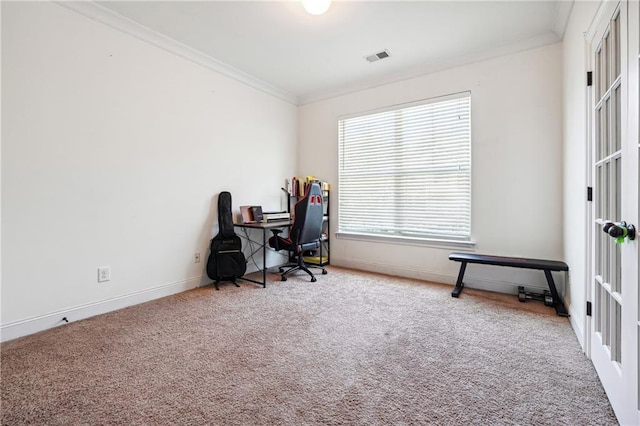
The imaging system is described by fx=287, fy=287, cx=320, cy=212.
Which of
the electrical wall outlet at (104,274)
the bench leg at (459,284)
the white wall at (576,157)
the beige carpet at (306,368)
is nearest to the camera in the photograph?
the beige carpet at (306,368)

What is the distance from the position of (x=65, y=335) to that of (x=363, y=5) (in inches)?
134

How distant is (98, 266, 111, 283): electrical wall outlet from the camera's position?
2461 millimetres

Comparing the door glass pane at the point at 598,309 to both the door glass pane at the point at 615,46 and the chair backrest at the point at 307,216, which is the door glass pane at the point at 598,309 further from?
the chair backrest at the point at 307,216

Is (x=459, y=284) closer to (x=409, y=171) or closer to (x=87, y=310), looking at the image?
(x=409, y=171)

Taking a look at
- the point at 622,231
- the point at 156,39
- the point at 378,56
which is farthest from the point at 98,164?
the point at 622,231

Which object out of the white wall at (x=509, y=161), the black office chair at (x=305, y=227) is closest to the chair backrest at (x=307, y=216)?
the black office chair at (x=305, y=227)

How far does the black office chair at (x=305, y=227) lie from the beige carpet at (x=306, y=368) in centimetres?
100

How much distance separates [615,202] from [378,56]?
2625 millimetres

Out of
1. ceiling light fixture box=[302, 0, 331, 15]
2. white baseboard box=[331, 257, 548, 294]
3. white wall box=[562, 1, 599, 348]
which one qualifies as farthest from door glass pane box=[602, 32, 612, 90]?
white baseboard box=[331, 257, 548, 294]

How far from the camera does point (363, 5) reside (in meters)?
2.37

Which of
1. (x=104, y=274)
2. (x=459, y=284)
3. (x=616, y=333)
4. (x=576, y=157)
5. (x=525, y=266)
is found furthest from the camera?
(x=459, y=284)

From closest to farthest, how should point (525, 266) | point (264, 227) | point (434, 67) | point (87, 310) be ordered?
point (87, 310) < point (525, 266) < point (264, 227) < point (434, 67)

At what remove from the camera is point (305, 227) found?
348cm

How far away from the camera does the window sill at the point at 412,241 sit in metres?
3.29
